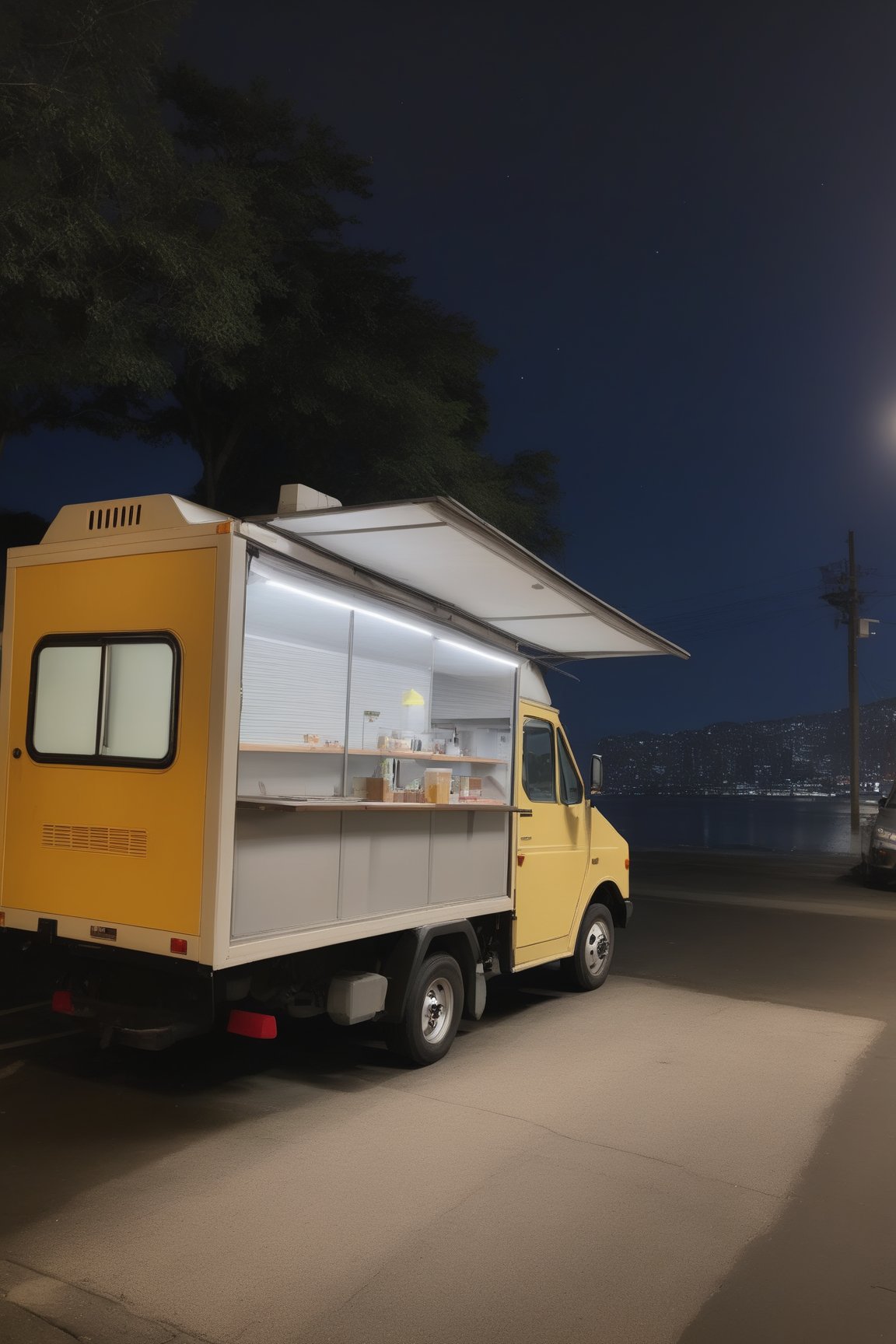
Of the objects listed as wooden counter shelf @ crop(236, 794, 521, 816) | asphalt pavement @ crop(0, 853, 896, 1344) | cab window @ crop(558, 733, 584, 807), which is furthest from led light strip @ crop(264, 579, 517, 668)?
asphalt pavement @ crop(0, 853, 896, 1344)

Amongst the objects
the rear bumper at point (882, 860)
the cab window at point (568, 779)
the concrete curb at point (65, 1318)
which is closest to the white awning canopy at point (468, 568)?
the cab window at point (568, 779)

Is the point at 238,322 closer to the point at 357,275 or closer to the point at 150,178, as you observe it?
the point at 150,178

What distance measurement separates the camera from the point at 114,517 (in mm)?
5773

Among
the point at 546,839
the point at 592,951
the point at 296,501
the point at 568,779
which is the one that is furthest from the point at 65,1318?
the point at 592,951

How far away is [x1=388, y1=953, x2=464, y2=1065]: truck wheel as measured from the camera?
641 cm

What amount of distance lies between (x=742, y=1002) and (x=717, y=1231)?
4.69 meters

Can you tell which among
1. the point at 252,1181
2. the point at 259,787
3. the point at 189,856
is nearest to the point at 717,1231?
the point at 252,1181

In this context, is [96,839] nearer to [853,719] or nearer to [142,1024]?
[142,1024]

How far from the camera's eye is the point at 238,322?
12.6 meters

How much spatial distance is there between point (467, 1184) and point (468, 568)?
3.57 meters

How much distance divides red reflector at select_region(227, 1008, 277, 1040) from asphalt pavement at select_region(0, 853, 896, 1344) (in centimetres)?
47

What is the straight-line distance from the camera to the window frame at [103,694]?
538cm

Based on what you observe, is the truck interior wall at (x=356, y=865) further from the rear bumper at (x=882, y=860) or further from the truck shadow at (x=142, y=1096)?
the rear bumper at (x=882, y=860)

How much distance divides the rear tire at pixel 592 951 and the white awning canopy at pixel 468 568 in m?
2.40
